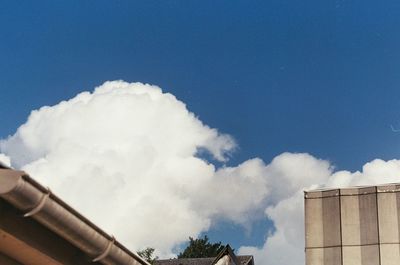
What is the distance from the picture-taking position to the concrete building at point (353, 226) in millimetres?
19891

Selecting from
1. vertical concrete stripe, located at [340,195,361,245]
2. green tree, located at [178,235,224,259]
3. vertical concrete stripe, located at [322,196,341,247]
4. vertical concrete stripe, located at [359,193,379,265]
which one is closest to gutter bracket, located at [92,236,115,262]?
vertical concrete stripe, located at [359,193,379,265]

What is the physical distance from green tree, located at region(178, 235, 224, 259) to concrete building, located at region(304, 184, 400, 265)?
1834 inches

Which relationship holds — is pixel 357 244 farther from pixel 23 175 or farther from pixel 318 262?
pixel 23 175

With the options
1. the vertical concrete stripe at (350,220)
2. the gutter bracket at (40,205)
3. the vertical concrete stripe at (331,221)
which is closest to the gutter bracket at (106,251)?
the gutter bracket at (40,205)

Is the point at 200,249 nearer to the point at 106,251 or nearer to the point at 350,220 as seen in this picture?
the point at 350,220

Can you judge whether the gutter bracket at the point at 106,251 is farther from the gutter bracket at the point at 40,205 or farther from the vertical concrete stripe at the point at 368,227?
the vertical concrete stripe at the point at 368,227

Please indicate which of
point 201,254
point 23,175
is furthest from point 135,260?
point 201,254

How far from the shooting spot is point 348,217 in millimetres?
20922

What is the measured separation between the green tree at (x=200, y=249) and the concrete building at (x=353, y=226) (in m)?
46.6

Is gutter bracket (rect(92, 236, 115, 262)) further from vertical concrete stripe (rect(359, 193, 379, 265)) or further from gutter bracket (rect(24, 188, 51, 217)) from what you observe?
vertical concrete stripe (rect(359, 193, 379, 265))

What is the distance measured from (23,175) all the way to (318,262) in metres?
17.8

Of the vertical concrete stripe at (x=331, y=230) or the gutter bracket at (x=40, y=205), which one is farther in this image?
the vertical concrete stripe at (x=331, y=230)

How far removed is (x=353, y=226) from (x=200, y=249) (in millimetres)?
48655

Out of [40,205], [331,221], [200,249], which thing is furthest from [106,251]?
[200,249]
